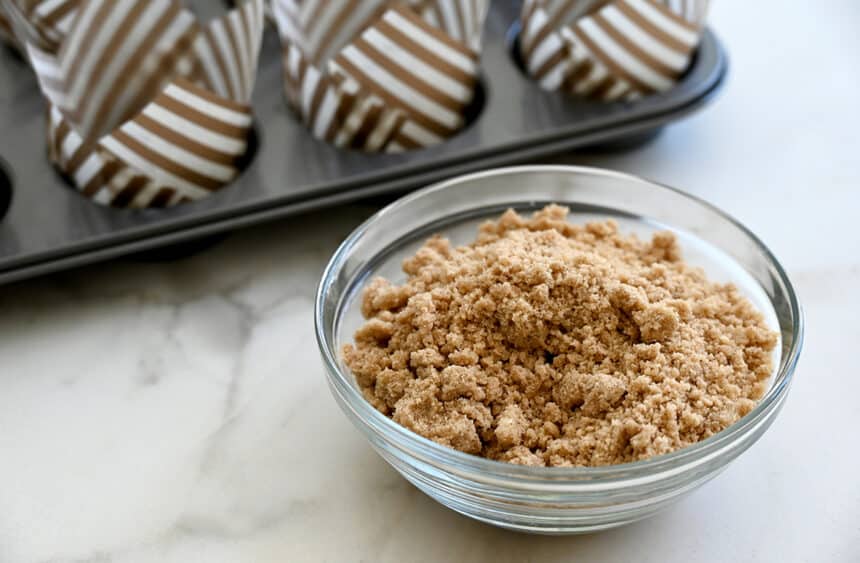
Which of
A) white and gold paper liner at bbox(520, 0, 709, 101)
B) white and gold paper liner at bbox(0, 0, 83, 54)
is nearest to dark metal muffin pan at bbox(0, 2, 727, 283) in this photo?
white and gold paper liner at bbox(520, 0, 709, 101)

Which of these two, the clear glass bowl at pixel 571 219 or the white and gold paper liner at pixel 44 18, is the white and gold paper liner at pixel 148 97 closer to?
the white and gold paper liner at pixel 44 18

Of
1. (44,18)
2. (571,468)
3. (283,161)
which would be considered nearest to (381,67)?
(283,161)

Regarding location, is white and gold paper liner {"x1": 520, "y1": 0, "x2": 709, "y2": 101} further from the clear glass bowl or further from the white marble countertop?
the clear glass bowl

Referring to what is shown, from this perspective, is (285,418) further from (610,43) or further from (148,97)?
(610,43)

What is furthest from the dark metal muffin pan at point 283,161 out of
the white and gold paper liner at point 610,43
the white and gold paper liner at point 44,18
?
the white and gold paper liner at point 44,18

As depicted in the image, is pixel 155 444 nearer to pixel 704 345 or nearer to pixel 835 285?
pixel 704 345

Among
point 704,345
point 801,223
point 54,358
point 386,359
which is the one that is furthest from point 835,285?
point 54,358
